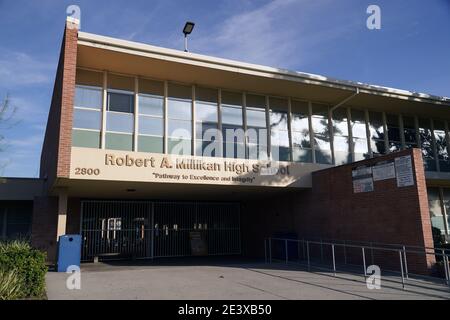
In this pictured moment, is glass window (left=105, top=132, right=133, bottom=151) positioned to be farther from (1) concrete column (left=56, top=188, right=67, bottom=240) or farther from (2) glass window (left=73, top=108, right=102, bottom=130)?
(1) concrete column (left=56, top=188, right=67, bottom=240)

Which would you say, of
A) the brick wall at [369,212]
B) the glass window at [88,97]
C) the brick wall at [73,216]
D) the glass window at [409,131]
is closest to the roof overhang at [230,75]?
the glass window at [88,97]

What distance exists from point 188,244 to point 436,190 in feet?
40.3

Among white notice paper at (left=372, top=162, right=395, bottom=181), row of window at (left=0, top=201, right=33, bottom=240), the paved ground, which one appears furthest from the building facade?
the paved ground

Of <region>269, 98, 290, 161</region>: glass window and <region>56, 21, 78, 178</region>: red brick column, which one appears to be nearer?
<region>56, 21, 78, 178</region>: red brick column

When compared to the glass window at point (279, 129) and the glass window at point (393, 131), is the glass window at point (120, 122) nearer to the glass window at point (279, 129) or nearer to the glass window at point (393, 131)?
the glass window at point (279, 129)

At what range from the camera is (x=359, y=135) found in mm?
18312

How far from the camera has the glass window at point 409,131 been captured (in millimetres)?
19719

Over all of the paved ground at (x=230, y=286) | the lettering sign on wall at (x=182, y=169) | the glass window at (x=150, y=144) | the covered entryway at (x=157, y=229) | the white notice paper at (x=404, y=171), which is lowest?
the paved ground at (x=230, y=286)

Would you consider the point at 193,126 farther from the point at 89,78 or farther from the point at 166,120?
the point at 89,78

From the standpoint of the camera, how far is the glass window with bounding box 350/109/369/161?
18047 millimetres

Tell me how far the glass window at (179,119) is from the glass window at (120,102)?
4.54 feet

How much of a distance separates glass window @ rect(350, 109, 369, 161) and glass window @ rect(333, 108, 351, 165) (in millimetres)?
385
